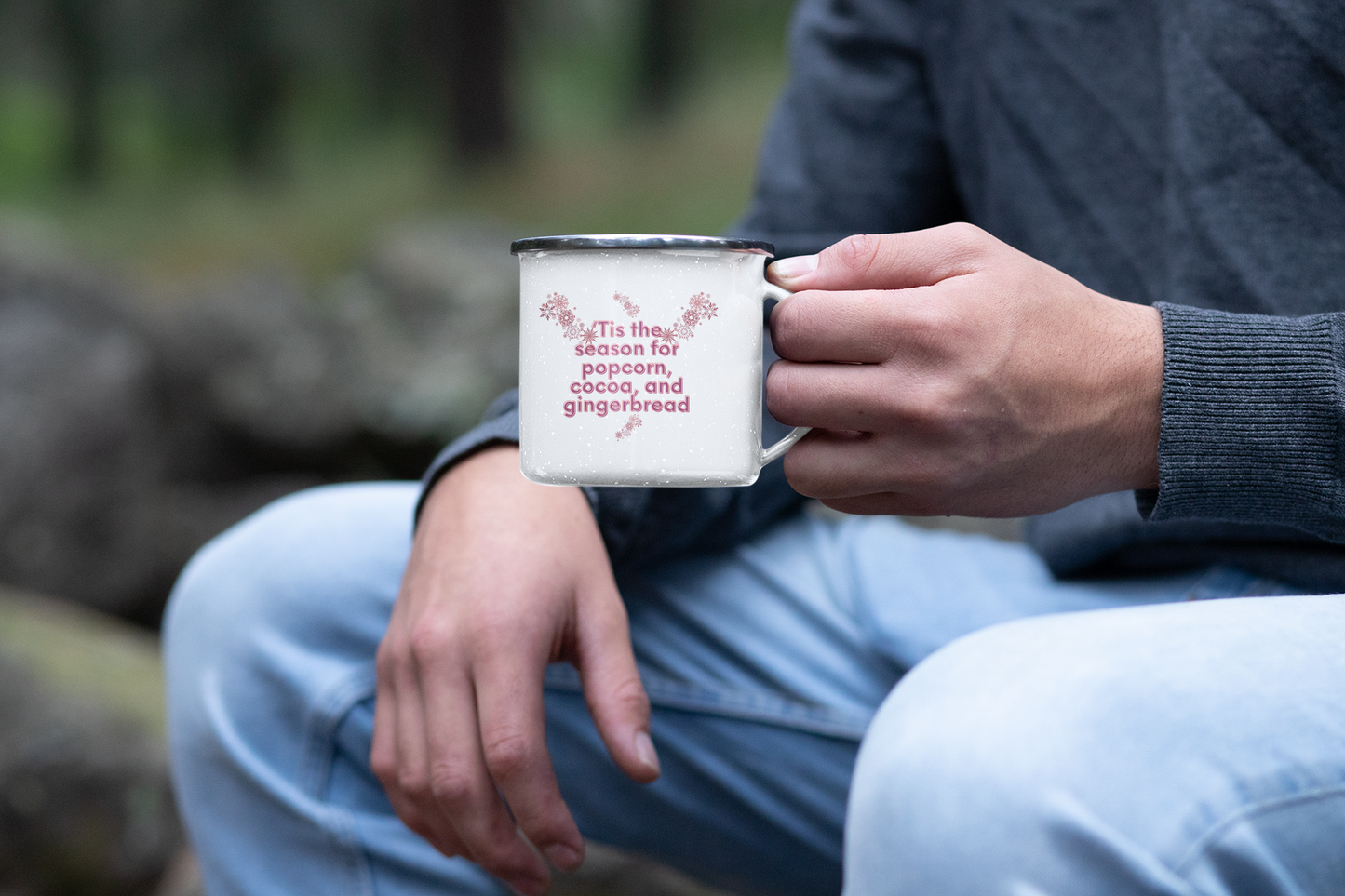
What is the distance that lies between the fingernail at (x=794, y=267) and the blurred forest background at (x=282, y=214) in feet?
7.22

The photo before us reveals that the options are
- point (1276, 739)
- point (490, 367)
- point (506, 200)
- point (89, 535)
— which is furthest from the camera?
point (506, 200)

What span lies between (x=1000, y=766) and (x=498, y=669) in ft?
1.20

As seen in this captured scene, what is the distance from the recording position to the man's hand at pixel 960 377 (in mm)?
580

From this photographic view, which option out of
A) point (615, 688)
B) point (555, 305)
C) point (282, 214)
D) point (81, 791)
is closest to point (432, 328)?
point (282, 214)

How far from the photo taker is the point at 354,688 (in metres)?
0.91

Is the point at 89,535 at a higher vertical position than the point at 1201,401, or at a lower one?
lower

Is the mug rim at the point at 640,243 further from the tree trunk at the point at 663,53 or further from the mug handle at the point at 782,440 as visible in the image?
the tree trunk at the point at 663,53

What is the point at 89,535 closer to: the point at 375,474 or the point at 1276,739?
the point at 375,474

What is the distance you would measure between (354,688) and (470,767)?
0.20 m

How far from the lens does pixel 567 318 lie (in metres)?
0.61

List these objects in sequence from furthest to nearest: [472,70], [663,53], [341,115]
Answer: [341,115] < [472,70] < [663,53]

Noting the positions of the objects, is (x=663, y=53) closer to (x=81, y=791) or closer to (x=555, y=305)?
(x=81, y=791)

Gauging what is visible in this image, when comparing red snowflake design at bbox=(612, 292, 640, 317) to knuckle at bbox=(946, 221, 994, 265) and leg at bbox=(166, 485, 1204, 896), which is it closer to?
knuckle at bbox=(946, 221, 994, 265)

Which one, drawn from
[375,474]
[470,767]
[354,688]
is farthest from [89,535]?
[470,767]
